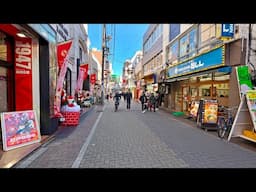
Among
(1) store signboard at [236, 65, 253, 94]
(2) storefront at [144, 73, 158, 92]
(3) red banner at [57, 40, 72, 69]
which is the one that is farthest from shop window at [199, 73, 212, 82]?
(2) storefront at [144, 73, 158, 92]

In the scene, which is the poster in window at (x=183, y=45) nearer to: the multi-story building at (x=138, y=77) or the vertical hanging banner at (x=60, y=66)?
the vertical hanging banner at (x=60, y=66)

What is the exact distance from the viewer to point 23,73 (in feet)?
21.6

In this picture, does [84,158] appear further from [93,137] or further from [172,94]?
[172,94]

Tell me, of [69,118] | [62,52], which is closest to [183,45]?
[62,52]

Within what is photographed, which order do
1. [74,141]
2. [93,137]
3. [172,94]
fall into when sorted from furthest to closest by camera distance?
[172,94] < [93,137] < [74,141]

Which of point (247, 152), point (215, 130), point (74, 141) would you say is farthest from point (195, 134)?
point (74, 141)

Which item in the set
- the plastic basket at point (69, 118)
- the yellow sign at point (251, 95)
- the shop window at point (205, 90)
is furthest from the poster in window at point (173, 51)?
the plastic basket at point (69, 118)

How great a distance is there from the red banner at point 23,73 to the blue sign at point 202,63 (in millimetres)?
7809

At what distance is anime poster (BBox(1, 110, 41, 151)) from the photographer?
5.14 m

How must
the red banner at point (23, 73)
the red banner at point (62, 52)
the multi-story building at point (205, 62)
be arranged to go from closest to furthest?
the red banner at point (23, 73)
the red banner at point (62, 52)
the multi-story building at point (205, 62)

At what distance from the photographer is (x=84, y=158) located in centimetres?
479

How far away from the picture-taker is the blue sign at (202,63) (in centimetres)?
878
